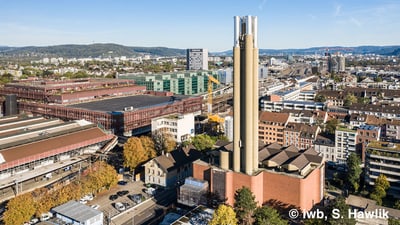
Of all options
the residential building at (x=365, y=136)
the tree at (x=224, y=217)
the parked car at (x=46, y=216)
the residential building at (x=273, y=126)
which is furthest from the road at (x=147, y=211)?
the residential building at (x=365, y=136)

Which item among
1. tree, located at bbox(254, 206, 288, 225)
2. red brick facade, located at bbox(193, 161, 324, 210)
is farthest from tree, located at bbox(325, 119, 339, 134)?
tree, located at bbox(254, 206, 288, 225)

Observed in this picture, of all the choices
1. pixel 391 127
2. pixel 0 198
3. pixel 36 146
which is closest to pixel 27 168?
pixel 36 146

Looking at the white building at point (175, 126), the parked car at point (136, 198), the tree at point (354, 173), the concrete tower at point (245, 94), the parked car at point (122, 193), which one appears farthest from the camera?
the white building at point (175, 126)

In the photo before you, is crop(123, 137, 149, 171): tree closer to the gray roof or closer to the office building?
the office building

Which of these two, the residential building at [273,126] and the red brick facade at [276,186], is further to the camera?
the residential building at [273,126]

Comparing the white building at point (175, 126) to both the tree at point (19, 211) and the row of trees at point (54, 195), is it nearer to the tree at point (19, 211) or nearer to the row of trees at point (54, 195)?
the row of trees at point (54, 195)

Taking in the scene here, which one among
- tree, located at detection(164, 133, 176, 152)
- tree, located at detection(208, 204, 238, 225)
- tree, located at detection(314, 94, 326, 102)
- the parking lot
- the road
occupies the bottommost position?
the road

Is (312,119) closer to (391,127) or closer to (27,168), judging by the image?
(391,127)
